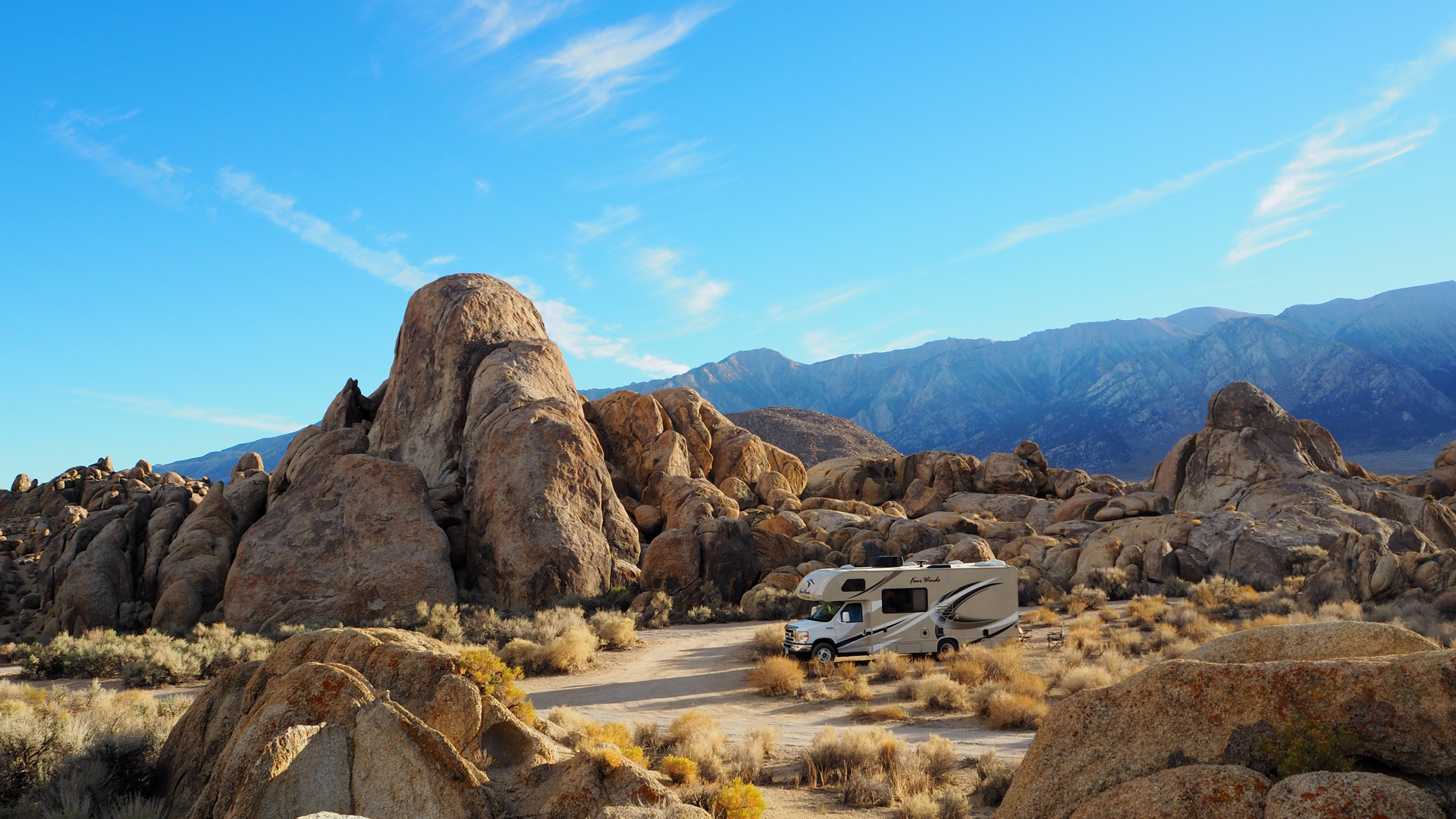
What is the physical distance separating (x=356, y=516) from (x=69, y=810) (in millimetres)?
19763

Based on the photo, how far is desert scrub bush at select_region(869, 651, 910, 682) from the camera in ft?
60.8

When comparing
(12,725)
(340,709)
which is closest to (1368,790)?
(340,709)

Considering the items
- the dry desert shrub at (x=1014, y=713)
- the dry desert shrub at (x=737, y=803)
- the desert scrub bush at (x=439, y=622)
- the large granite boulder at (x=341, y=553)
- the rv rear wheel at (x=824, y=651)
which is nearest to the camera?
the dry desert shrub at (x=737, y=803)

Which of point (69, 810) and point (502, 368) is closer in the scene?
point (69, 810)

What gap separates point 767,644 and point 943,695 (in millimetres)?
6693

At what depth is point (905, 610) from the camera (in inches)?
813

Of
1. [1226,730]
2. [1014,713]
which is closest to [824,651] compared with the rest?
[1014,713]

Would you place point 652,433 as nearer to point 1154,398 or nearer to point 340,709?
point 340,709

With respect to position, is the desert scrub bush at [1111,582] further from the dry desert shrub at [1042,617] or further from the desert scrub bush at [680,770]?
the desert scrub bush at [680,770]

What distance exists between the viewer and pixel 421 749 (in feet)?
20.6

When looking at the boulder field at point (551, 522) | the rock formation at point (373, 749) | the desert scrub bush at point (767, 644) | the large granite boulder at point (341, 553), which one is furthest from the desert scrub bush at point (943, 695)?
the large granite boulder at point (341, 553)

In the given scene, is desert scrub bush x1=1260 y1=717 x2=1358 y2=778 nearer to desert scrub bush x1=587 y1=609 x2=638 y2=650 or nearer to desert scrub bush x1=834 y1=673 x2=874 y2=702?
desert scrub bush x1=834 y1=673 x2=874 y2=702

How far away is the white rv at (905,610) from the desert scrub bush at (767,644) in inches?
30.5

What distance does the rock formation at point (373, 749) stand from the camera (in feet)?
19.7
